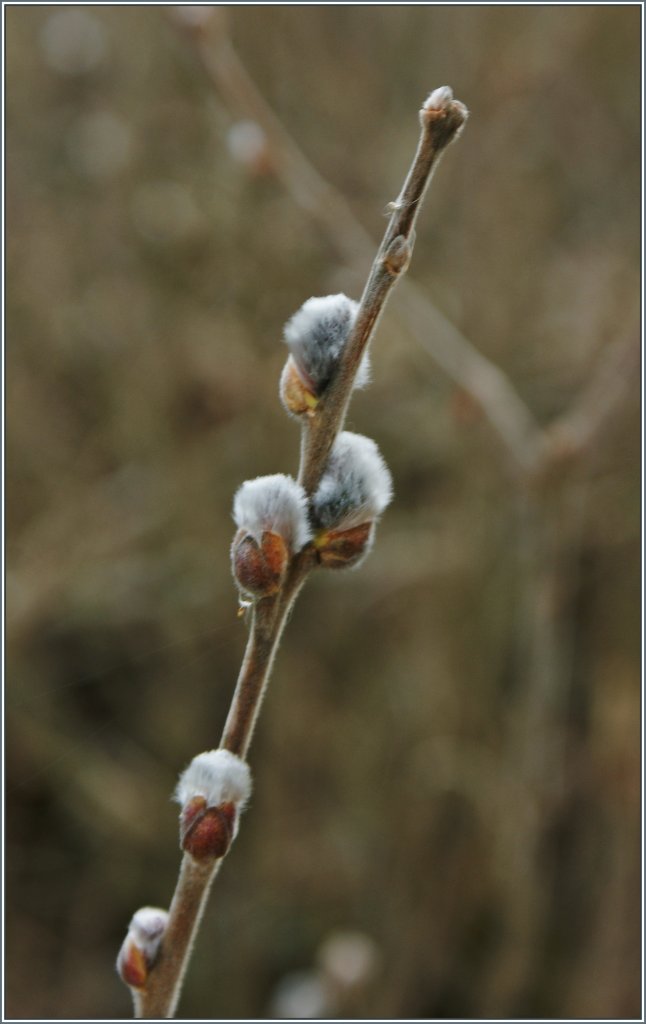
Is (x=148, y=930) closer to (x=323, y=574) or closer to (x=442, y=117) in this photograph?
(x=442, y=117)

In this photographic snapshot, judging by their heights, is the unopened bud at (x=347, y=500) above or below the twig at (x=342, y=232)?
below

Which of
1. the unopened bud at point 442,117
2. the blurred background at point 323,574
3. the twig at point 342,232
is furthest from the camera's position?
the blurred background at point 323,574

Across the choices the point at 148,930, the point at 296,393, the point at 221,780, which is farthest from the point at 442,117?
the point at 148,930

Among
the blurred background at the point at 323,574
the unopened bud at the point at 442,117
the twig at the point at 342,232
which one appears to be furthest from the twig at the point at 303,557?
the blurred background at the point at 323,574

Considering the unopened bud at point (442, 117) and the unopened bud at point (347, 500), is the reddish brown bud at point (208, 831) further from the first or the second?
the unopened bud at point (442, 117)

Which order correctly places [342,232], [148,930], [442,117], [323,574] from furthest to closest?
[323,574] → [342,232] → [148,930] → [442,117]

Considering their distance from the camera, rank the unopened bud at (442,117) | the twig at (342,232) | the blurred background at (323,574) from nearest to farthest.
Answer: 1. the unopened bud at (442,117)
2. the twig at (342,232)
3. the blurred background at (323,574)

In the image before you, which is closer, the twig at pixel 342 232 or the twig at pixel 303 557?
the twig at pixel 303 557

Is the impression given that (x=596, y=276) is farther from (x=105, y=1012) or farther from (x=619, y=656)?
(x=105, y=1012)

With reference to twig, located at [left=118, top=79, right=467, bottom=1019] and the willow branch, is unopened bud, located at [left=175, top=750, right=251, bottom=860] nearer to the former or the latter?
twig, located at [left=118, top=79, right=467, bottom=1019]
